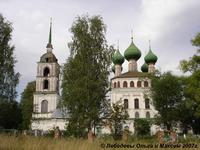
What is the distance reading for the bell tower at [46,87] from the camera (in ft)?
205

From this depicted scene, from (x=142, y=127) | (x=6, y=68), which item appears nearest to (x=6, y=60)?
(x=6, y=68)

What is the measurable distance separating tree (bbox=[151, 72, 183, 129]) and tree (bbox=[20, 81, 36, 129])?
23.3 m

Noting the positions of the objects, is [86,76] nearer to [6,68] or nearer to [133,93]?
[6,68]

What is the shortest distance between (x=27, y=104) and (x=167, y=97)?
90.1 ft

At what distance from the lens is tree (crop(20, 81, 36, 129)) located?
58.1 metres

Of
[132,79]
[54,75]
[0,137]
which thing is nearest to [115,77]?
[132,79]

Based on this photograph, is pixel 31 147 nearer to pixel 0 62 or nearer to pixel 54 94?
pixel 0 62

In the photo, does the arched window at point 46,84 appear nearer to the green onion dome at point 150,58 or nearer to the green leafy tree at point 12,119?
the green leafy tree at point 12,119

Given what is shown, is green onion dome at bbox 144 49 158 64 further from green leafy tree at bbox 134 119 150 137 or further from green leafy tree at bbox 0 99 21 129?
green leafy tree at bbox 0 99 21 129

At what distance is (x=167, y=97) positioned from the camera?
46781mm

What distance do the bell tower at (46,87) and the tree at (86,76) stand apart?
111 feet

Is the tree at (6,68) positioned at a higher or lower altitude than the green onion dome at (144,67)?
lower

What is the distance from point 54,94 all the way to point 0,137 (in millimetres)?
53905

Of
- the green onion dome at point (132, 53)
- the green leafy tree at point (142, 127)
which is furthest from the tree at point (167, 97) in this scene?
the green onion dome at point (132, 53)
